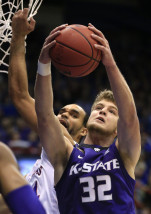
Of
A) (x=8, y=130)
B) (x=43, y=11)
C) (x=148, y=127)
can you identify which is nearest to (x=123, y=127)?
(x=8, y=130)

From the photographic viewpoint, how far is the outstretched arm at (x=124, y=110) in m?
2.65

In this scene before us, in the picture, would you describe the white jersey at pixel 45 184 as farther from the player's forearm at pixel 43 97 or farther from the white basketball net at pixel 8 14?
the white basketball net at pixel 8 14

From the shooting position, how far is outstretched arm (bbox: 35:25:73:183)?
2750mm

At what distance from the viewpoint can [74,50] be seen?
2.69 meters

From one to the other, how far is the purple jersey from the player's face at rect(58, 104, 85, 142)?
114 cm

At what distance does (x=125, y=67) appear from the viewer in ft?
43.8

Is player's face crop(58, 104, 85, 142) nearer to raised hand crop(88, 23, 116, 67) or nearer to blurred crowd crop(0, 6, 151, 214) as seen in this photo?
raised hand crop(88, 23, 116, 67)

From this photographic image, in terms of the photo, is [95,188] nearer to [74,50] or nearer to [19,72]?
[74,50]

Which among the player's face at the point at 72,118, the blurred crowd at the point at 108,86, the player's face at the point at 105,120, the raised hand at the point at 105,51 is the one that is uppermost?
the raised hand at the point at 105,51

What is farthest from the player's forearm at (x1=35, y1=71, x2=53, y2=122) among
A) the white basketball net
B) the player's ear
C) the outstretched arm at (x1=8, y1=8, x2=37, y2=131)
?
the player's ear

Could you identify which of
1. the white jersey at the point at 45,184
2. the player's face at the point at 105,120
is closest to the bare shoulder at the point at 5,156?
the player's face at the point at 105,120

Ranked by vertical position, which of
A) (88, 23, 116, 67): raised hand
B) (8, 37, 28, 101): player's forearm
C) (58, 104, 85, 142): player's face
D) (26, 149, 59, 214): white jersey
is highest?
(88, 23, 116, 67): raised hand

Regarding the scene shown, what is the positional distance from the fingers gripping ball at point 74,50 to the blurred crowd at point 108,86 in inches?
177

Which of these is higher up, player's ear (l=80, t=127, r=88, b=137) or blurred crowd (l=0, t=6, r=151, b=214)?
player's ear (l=80, t=127, r=88, b=137)
